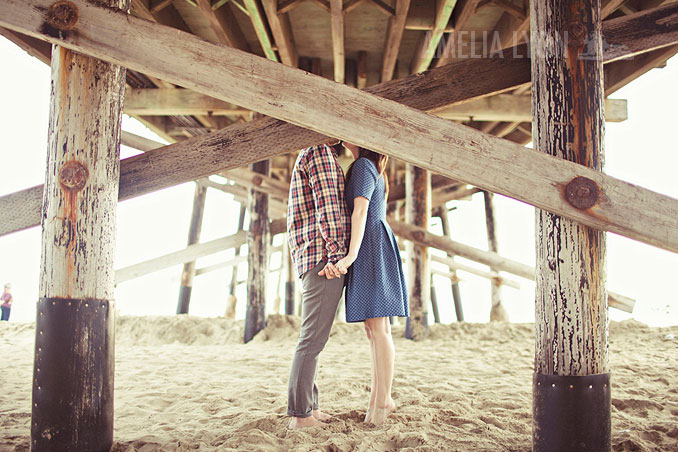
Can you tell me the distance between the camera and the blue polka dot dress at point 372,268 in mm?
2707

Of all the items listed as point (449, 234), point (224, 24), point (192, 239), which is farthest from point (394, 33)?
point (449, 234)

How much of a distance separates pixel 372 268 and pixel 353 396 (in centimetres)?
118

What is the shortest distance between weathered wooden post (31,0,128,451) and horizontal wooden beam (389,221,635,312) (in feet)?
15.4

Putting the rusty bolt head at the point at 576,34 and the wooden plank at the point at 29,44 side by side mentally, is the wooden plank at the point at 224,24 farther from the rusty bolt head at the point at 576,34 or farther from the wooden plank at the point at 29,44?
the rusty bolt head at the point at 576,34

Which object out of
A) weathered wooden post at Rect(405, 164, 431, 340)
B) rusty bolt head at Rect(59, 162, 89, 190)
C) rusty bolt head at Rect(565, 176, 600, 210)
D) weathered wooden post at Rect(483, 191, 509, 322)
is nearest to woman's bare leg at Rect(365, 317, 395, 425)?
rusty bolt head at Rect(565, 176, 600, 210)

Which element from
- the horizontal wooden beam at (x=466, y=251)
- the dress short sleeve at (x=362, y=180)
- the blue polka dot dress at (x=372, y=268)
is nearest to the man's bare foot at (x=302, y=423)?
the blue polka dot dress at (x=372, y=268)

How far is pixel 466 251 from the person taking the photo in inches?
289

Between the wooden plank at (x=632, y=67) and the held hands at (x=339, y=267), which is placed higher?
the wooden plank at (x=632, y=67)

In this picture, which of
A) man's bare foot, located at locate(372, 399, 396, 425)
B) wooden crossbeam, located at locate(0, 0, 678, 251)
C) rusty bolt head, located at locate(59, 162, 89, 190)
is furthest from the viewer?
man's bare foot, located at locate(372, 399, 396, 425)

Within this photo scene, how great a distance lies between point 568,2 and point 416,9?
2.96 meters

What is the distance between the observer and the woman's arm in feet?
8.73

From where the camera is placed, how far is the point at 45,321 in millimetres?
2324

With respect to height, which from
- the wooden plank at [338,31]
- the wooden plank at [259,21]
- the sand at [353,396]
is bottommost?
the sand at [353,396]

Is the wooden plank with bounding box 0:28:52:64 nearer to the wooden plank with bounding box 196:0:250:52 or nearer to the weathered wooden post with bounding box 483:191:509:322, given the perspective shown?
the wooden plank with bounding box 196:0:250:52
